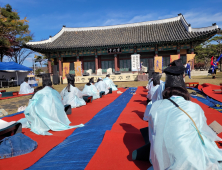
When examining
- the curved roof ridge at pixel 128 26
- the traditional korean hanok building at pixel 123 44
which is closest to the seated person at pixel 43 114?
the traditional korean hanok building at pixel 123 44

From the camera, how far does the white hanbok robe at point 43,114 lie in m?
3.84

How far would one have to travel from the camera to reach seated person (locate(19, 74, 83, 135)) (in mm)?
3836

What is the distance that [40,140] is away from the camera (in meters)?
3.38

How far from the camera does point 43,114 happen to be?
3.89 m

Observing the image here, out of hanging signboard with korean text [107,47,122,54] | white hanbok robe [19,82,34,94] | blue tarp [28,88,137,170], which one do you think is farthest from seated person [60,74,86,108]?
hanging signboard with korean text [107,47,122,54]

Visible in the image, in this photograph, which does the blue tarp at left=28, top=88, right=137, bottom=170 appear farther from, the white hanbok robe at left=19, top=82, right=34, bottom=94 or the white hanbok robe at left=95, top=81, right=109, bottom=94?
the white hanbok robe at left=19, top=82, right=34, bottom=94

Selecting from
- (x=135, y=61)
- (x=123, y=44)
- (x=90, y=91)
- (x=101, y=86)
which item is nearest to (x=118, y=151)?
(x=90, y=91)

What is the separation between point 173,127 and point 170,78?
1.35 meters

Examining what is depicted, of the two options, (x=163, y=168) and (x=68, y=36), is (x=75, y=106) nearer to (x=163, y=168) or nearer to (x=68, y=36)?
(x=163, y=168)

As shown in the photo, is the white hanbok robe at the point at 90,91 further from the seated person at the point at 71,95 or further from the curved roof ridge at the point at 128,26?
the curved roof ridge at the point at 128,26

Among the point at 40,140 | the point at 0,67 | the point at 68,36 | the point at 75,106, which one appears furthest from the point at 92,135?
the point at 68,36

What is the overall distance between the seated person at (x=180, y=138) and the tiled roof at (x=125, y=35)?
17.9 metres

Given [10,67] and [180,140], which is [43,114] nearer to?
[180,140]

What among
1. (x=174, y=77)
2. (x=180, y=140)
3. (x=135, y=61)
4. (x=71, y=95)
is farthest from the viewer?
(x=135, y=61)
